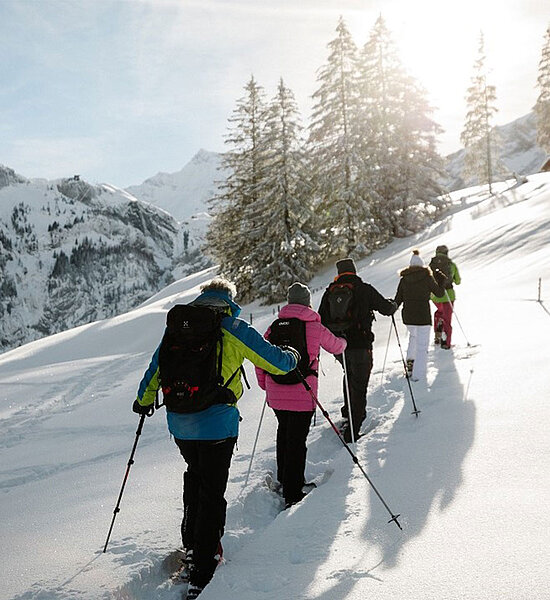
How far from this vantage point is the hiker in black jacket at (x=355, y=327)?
246 inches

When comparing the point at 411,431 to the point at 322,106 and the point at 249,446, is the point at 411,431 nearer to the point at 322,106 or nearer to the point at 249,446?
the point at 249,446

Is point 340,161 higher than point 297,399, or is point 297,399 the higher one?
point 340,161

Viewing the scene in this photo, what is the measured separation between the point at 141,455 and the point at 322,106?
25764 mm

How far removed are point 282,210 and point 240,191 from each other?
4517 mm

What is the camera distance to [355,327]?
20.6ft

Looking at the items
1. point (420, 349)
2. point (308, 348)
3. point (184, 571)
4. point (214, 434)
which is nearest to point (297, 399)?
point (308, 348)

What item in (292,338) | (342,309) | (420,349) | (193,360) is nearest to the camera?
(193,360)

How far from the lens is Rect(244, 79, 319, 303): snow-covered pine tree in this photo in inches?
1013

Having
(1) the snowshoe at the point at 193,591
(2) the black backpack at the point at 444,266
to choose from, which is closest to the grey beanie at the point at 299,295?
(1) the snowshoe at the point at 193,591

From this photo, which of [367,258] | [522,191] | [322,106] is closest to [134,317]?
[367,258]

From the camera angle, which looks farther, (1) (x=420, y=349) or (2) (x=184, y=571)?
(1) (x=420, y=349)

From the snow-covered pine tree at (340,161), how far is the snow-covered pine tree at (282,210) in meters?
1.48

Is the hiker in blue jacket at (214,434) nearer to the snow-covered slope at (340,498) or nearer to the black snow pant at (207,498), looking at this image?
the black snow pant at (207,498)

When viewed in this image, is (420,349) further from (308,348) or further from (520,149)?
(520,149)
